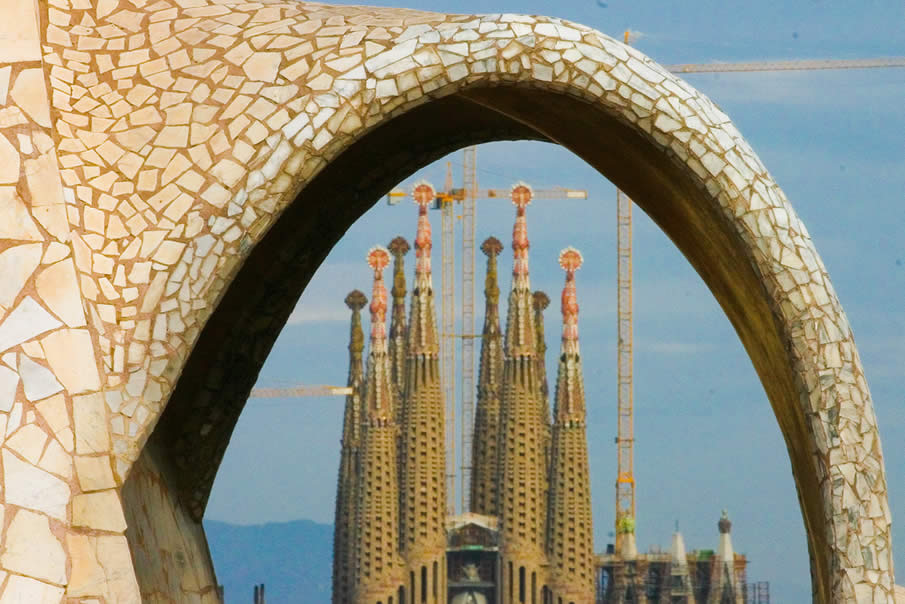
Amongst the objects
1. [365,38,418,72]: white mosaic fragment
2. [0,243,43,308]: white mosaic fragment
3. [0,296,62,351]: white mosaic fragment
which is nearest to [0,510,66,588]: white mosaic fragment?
[0,296,62,351]: white mosaic fragment

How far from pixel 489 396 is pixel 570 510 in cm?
575

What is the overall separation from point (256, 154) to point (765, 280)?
2.91 m

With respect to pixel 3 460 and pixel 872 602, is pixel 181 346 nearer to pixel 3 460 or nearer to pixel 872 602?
pixel 3 460

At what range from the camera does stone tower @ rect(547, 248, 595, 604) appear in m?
57.8

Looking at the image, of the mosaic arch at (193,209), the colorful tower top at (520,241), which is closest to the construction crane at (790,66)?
the colorful tower top at (520,241)

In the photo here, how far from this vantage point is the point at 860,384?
9805mm

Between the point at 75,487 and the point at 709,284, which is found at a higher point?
the point at 709,284

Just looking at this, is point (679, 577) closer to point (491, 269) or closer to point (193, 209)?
point (491, 269)

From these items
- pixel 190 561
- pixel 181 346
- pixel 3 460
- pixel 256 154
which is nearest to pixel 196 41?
pixel 256 154

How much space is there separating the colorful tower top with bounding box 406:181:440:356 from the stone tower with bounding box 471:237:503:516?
314 centimetres

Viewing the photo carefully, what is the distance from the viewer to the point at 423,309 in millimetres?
58406

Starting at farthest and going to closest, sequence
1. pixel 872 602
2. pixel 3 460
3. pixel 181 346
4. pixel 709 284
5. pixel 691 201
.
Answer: pixel 709 284
pixel 691 201
pixel 872 602
pixel 181 346
pixel 3 460

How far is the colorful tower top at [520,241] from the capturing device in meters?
59.9

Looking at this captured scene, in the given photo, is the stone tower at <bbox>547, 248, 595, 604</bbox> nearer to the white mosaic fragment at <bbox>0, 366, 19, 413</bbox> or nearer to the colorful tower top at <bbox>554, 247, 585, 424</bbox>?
the colorful tower top at <bbox>554, 247, 585, 424</bbox>
